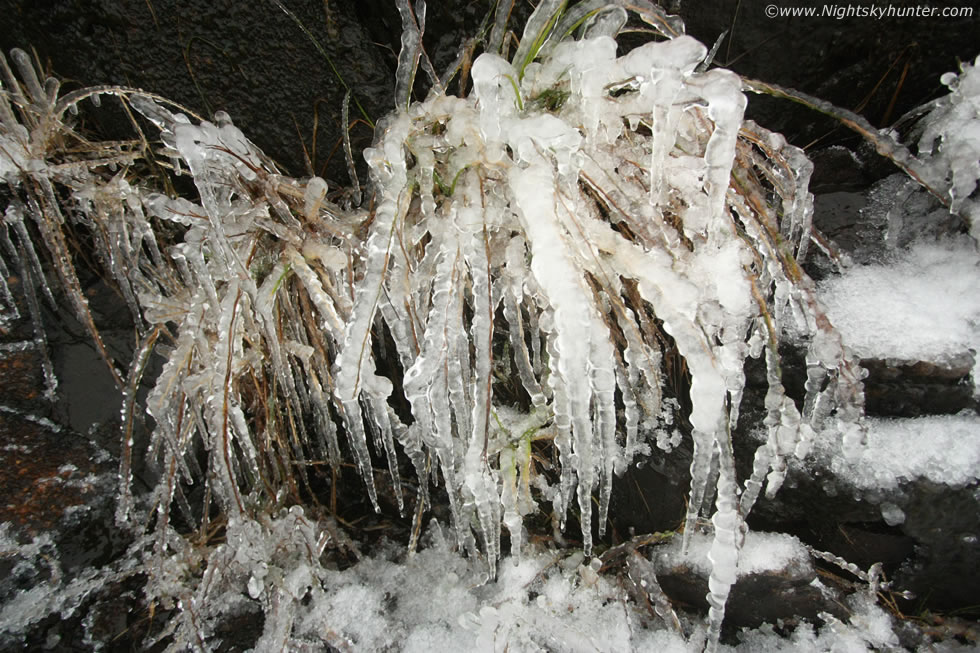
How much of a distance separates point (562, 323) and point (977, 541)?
1.27m

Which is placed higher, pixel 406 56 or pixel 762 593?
pixel 406 56

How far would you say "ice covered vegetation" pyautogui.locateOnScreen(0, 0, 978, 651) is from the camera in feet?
3.18

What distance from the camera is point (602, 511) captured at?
1261 mm

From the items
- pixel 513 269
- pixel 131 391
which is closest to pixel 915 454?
pixel 513 269

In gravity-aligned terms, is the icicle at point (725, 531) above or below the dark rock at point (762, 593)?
above

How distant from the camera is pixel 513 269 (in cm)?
112

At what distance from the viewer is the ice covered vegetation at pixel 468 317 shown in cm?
97

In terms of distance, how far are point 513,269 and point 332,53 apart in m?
0.87

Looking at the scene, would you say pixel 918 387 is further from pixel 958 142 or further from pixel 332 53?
pixel 332 53

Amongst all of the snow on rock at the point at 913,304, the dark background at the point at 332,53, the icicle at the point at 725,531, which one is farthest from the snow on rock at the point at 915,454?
the dark background at the point at 332,53

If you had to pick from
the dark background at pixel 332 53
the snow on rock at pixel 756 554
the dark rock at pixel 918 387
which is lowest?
the snow on rock at pixel 756 554

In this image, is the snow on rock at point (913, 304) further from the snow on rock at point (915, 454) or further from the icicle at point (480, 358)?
the icicle at point (480, 358)

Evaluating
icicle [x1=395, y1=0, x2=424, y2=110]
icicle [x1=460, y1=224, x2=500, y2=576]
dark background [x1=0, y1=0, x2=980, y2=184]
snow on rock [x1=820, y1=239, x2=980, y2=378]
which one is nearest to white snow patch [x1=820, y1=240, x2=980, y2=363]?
snow on rock [x1=820, y1=239, x2=980, y2=378]

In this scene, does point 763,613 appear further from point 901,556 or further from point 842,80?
point 842,80
